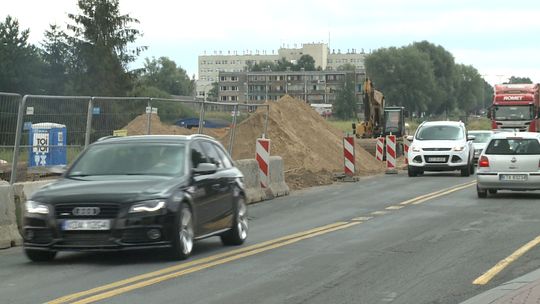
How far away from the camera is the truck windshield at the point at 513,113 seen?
4831 cm

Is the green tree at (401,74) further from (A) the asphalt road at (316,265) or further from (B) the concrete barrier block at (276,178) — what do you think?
(A) the asphalt road at (316,265)

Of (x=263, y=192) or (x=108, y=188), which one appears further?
(x=263, y=192)

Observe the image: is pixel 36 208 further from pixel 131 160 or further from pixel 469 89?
pixel 469 89

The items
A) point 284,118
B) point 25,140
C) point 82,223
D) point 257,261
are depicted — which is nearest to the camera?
point 82,223

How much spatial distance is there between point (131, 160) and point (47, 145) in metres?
5.40

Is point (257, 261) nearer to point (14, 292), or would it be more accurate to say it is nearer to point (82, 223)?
point (82, 223)

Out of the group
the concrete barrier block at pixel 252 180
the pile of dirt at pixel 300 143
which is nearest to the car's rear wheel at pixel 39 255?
the concrete barrier block at pixel 252 180

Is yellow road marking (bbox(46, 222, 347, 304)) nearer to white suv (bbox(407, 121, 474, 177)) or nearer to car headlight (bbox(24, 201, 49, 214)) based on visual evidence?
car headlight (bbox(24, 201, 49, 214))

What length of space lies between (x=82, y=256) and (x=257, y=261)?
7.39 ft

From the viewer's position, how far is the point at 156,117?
758 inches

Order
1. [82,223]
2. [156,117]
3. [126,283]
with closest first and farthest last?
[126,283] < [82,223] < [156,117]

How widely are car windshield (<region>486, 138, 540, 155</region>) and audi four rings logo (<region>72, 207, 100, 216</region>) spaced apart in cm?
1320

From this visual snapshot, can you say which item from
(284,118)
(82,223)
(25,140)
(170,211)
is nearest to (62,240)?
(82,223)

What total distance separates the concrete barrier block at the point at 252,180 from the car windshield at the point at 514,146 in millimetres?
5504
